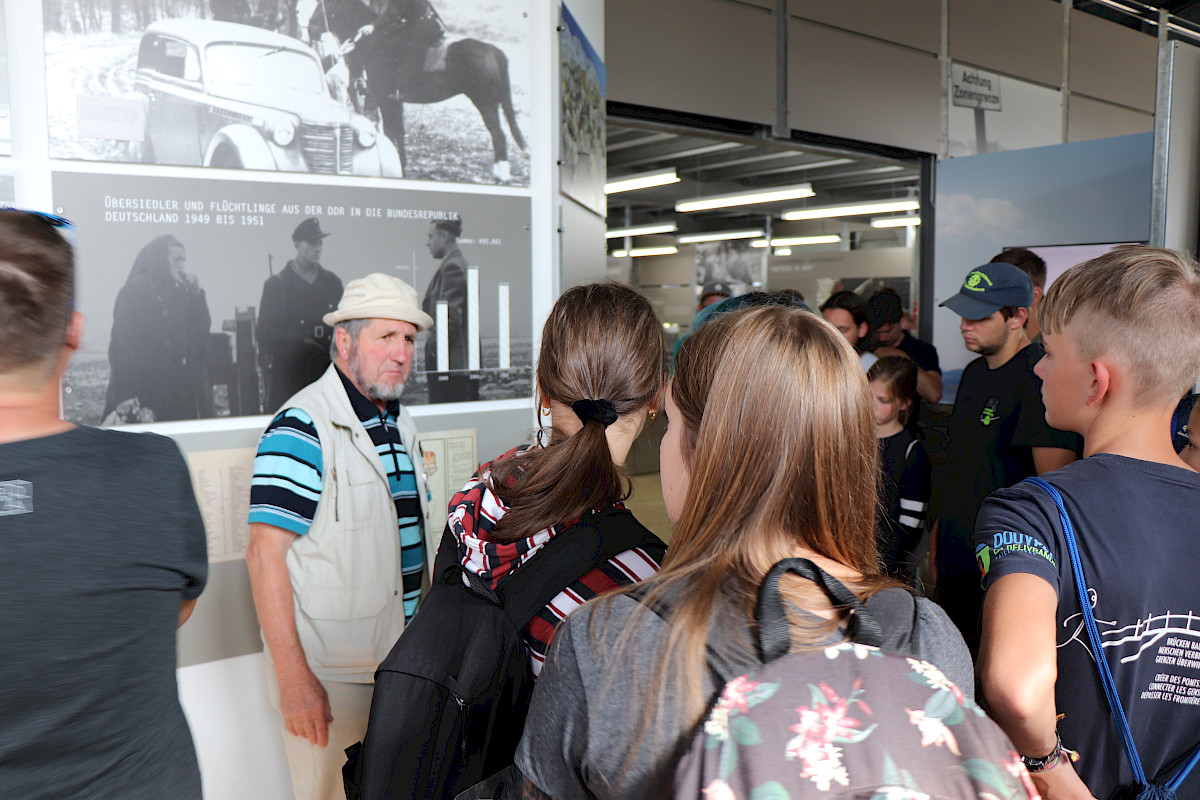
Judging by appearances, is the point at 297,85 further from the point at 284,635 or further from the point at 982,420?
the point at 982,420

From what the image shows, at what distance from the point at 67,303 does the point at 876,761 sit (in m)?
1.07

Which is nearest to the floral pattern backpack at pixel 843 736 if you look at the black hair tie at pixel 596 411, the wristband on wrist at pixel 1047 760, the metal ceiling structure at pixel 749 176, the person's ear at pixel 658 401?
the wristband on wrist at pixel 1047 760

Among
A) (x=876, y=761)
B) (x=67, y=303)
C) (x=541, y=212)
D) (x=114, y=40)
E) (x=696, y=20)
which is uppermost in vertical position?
(x=696, y=20)

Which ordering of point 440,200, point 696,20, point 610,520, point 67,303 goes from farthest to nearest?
point 696,20 < point 440,200 < point 610,520 < point 67,303

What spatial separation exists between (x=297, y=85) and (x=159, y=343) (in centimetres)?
77

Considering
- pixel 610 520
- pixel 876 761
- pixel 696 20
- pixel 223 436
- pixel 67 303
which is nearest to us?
pixel 876 761

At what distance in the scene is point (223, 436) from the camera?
217 cm

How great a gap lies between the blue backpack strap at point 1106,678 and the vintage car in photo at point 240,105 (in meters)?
1.96

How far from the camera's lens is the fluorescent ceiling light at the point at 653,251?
898 centimetres

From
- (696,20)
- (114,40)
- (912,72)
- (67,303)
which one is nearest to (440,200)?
(114,40)

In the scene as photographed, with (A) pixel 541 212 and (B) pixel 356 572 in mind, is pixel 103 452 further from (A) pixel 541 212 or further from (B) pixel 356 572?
(A) pixel 541 212

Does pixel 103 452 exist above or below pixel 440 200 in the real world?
below

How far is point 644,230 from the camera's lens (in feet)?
30.5

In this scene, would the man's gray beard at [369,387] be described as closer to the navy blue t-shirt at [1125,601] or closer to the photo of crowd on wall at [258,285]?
the photo of crowd on wall at [258,285]
